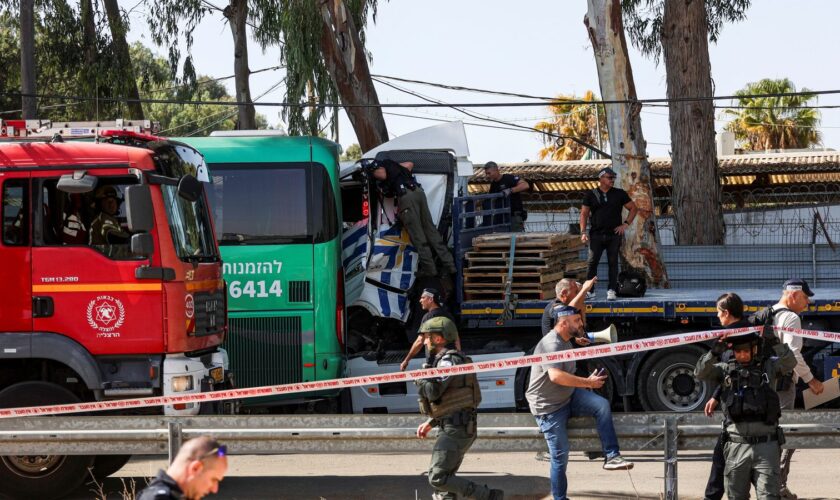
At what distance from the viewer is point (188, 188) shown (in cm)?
955

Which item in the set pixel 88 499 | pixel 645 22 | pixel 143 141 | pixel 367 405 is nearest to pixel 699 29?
pixel 645 22

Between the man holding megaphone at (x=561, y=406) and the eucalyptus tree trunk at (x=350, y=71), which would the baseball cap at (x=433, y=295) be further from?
the eucalyptus tree trunk at (x=350, y=71)

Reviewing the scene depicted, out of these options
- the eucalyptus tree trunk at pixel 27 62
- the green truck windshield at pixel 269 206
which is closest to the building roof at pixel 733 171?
the eucalyptus tree trunk at pixel 27 62

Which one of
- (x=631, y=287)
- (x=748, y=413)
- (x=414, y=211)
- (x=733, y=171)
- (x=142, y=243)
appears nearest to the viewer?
(x=748, y=413)

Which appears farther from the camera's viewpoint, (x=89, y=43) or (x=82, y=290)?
(x=89, y=43)

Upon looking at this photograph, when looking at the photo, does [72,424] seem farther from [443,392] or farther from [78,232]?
[443,392]

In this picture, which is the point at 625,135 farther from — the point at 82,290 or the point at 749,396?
the point at 749,396

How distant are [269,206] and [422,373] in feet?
15.0

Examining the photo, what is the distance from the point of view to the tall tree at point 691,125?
19.0 metres

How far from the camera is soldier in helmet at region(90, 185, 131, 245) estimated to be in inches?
368

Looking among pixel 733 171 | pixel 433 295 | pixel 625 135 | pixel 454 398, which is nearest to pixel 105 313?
pixel 454 398

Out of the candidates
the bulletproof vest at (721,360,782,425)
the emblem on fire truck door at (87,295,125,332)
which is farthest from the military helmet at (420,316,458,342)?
the emblem on fire truck door at (87,295,125,332)

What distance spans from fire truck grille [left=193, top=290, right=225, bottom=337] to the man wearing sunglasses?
5.32 meters

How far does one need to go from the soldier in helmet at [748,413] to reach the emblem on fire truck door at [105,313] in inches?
183
